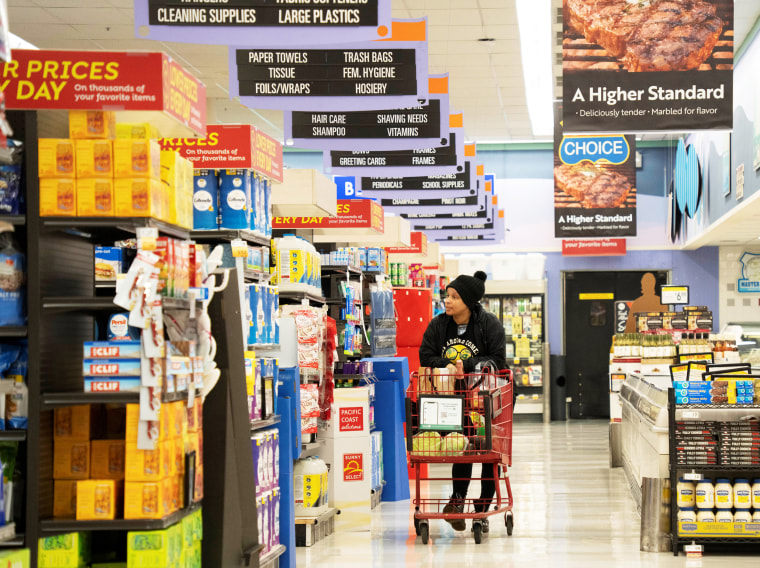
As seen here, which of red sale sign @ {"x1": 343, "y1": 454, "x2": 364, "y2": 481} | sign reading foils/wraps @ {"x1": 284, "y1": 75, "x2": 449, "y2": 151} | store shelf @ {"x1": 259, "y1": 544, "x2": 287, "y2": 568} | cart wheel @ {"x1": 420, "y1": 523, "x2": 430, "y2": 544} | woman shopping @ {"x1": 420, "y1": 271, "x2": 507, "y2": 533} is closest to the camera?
store shelf @ {"x1": 259, "y1": 544, "x2": 287, "y2": 568}

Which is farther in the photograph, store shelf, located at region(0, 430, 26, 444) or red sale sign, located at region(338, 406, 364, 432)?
red sale sign, located at region(338, 406, 364, 432)

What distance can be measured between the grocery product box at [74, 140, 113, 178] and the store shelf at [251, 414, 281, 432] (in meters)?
1.69

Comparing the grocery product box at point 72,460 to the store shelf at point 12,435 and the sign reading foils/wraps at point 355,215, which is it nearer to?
the store shelf at point 12,435

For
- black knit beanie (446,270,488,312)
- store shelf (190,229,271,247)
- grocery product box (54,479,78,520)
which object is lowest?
grocery product box (54,479,78,520)

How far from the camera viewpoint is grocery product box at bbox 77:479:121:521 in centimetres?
383

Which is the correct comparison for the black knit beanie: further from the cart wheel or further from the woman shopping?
the cart wheel

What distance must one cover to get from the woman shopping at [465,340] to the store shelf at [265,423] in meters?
1.86

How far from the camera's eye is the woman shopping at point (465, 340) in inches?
281

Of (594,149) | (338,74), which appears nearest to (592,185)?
(594,149)

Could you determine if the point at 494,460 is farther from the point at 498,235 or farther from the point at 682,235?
the point at 682,235

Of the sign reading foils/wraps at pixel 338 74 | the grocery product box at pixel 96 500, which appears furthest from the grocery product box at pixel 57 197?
the sign reading foils/wraps at pixel 338 74

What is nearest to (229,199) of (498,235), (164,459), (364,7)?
(364,7)

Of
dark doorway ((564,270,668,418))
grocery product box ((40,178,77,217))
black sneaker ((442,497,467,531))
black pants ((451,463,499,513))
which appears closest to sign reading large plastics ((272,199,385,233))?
black pants ((451,463,499,513))

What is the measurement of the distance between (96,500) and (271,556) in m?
1.53
